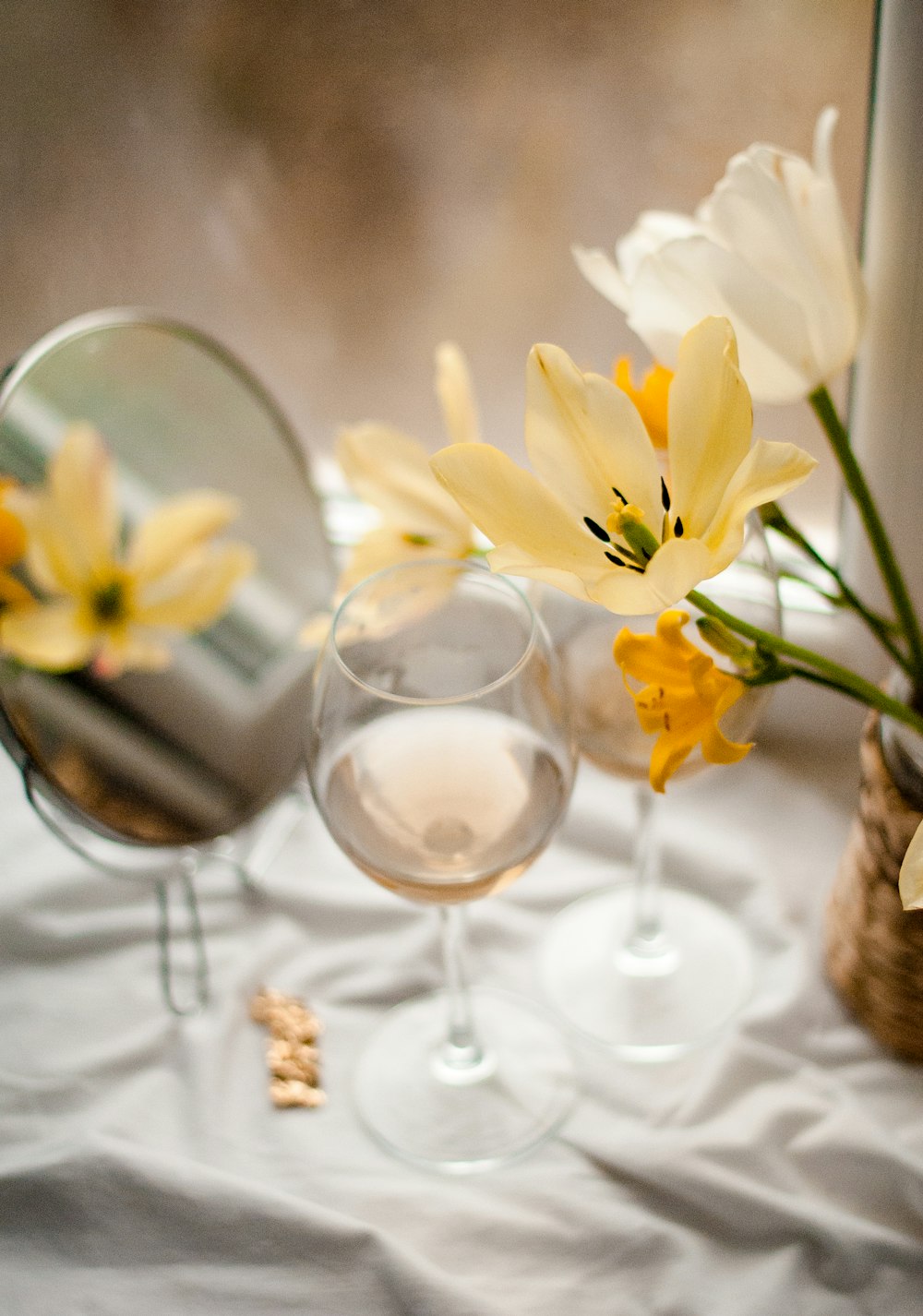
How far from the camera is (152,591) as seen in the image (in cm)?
76

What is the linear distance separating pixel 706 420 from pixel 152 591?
43 cm

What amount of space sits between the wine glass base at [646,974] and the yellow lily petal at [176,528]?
30 centimetres

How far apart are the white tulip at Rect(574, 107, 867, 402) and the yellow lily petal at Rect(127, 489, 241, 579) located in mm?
332

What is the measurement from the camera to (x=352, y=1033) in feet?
2.32

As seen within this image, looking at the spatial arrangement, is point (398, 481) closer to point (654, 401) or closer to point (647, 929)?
point (654, 401)

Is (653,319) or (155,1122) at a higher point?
(653,319)

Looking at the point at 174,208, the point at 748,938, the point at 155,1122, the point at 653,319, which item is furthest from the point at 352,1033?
the point at 174,208

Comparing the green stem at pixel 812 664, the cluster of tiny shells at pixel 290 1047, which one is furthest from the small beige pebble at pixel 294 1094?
the green stem at pixel 812 664

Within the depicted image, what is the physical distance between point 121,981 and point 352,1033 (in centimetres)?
13

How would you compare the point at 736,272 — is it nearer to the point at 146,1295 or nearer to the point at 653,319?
the point at 653,319

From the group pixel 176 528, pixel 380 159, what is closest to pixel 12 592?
pixel 176 528

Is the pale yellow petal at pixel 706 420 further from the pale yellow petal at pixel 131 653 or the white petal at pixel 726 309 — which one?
the pale yellow petal at pixel 131 653

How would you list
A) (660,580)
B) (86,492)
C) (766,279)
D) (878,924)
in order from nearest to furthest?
(660,580) → (766,279) → (878,924) → (86,492)

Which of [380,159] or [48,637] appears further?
[380,159]
